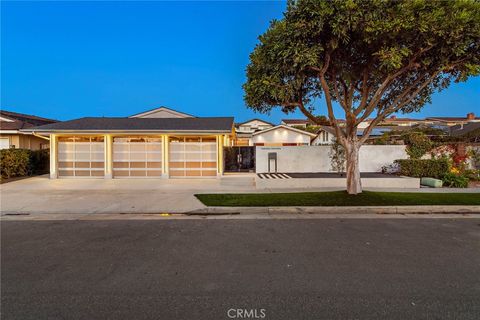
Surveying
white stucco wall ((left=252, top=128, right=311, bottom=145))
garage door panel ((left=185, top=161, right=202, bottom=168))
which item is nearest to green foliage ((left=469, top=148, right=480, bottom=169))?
garage door panel ((left=185, top=161, right=202, bottom=168))

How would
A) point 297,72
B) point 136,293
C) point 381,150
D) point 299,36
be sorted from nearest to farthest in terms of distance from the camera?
point 136,293 < point 299,36 < point 297,72 < point 381,150

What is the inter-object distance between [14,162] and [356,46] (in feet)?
57.9

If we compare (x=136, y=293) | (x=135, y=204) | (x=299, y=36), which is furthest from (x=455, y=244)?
(x=135, y=204)

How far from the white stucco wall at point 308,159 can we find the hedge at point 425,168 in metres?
1.79

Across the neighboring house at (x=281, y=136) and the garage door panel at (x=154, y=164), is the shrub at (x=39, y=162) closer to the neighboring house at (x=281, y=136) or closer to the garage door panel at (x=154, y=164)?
the garage door panel at (x=154, y=164)

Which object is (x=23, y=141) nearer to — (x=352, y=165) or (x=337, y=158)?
(x=337, y=158)

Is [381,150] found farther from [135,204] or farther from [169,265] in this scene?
[169,265]

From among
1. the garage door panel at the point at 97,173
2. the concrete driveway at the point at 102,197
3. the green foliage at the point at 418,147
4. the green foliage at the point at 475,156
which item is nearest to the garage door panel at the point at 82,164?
the garage door panel at the point at 97,173

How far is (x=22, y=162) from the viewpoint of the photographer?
14711mm

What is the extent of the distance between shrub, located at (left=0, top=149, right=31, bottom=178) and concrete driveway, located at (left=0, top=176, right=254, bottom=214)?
133cm

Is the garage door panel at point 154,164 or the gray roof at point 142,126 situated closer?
the gray roof at point 142,126

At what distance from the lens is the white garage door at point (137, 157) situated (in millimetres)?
15039

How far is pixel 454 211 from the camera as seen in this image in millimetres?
7707

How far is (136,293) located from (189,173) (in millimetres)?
12111
